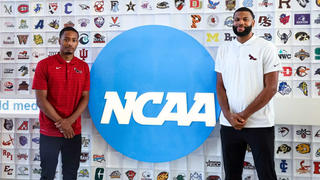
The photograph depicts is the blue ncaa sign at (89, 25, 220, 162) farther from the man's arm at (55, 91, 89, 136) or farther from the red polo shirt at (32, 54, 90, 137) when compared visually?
the red polo shirt at (32, 54, 90, 137)

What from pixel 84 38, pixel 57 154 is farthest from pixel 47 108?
pixel 84 38

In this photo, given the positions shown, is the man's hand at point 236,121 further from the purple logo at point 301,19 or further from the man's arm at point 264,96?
the purple logo at point 301,19

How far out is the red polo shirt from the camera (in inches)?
93.5

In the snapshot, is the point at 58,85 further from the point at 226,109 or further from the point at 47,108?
the point at 226,109

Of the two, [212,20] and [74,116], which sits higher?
[212,20]

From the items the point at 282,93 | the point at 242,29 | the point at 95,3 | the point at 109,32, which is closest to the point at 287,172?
A: the point at 282,93

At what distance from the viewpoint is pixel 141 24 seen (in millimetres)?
2764

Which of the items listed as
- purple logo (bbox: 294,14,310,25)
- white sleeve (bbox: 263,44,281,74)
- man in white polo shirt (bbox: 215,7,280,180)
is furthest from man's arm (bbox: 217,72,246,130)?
purple logo (bbox: 294,14,310,25)

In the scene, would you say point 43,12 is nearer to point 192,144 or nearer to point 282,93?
point 192,144

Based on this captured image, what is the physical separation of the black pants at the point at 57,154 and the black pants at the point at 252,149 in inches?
44.6

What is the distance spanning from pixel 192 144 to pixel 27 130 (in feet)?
4.94

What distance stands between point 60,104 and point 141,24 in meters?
0.95

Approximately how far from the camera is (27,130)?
9.67ft

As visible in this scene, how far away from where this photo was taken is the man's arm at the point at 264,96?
2189 mm
